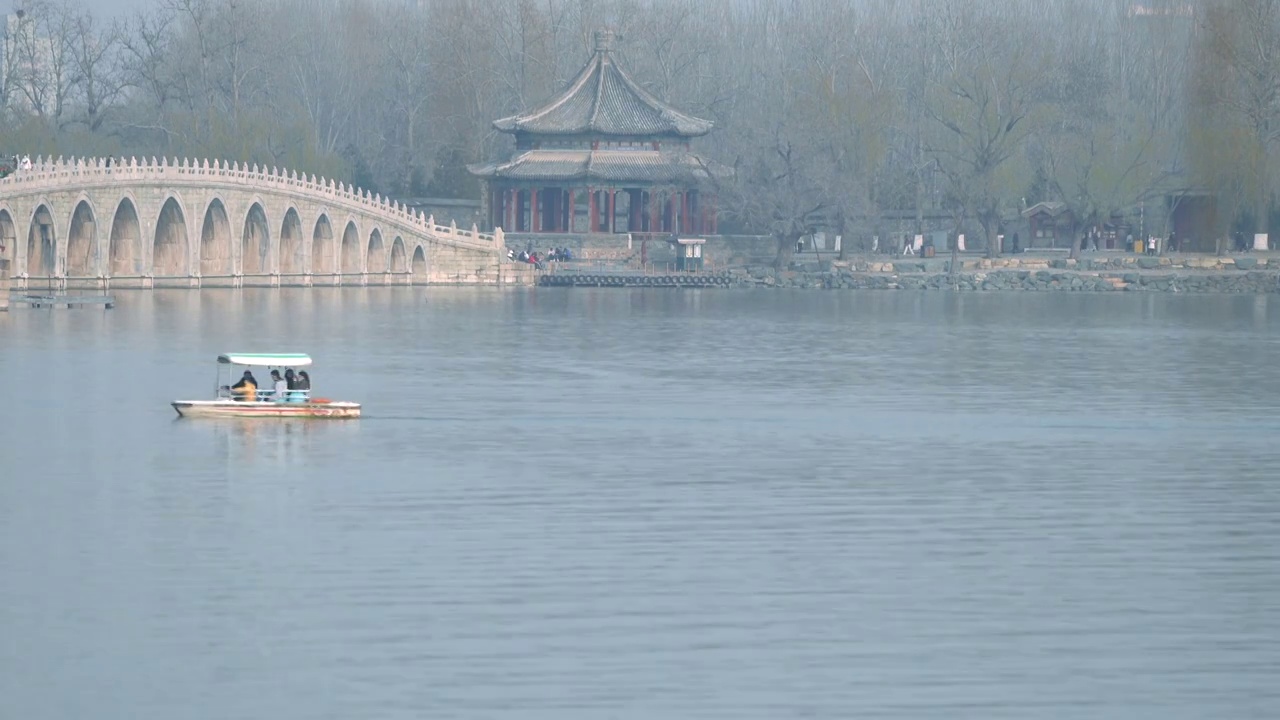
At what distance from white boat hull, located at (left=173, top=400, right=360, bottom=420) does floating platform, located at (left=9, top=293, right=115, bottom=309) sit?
101 ft

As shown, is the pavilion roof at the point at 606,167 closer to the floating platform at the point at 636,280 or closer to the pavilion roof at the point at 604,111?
the pavilion roof at the point at 604,111

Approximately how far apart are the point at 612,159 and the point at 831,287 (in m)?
12.4

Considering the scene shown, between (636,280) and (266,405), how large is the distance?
56936 mm

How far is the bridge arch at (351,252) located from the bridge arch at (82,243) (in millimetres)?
13458

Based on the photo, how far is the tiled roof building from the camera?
3723 inches

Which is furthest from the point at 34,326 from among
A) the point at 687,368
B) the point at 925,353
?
the point at 925,353

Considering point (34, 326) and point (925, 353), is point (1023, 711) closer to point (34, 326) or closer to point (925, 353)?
point (925, 353)

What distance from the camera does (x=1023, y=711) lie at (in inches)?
680

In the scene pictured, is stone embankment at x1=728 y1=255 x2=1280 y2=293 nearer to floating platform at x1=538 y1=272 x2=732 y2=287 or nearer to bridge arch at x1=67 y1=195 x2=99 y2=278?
floating platform at x1=538 y1=272 x2=732 y2=287

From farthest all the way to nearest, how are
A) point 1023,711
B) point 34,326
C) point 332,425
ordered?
point 34,326 → point 332,425 → point 1023,711

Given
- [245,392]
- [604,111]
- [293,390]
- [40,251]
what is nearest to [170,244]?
[40,251]

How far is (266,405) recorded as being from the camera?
114 feet

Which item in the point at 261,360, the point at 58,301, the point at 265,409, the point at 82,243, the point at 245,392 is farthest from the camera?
the point at 82,243

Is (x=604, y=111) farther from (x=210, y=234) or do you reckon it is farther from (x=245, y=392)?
(x=245, y=392)
